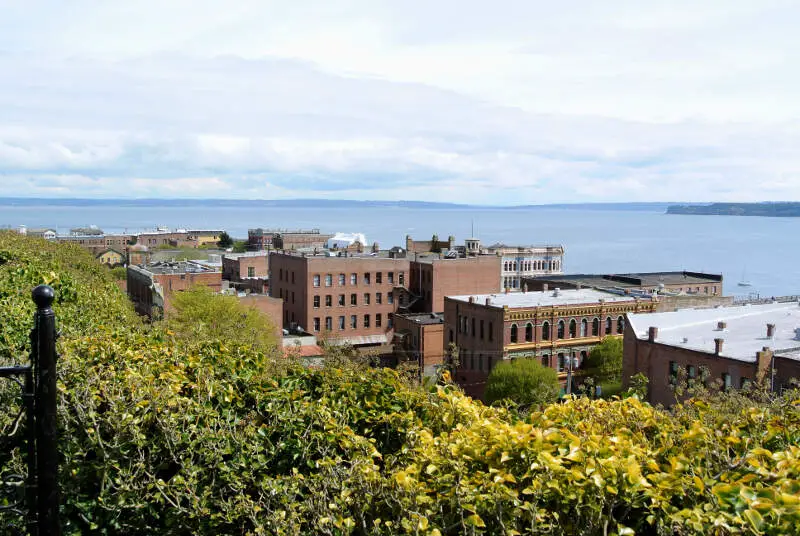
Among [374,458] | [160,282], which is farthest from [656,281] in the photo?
[374,458]

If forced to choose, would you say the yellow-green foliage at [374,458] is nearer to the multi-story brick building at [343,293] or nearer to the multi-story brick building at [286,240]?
the multi-story brick building at [343,293]

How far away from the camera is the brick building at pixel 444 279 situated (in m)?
78.9

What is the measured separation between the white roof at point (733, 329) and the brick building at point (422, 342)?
20310 mm

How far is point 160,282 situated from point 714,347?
47.1 meters

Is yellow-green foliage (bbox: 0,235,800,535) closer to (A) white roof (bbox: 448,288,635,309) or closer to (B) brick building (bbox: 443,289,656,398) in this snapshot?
(B) brick building (bbox: 443,289,656,398)

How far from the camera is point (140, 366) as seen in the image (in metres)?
10.2

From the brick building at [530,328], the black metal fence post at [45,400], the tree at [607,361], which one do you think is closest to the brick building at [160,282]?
the brick building at [530,328]

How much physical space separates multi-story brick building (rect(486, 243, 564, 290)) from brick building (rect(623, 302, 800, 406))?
227 ft

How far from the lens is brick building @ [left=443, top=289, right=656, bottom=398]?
52.6m

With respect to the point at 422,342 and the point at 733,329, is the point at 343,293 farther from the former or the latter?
the point at 733,329

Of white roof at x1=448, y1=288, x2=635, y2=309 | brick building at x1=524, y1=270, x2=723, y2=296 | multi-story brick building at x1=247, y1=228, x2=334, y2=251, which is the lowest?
brick building at x1=524, y1=270, x2=723, y2=296

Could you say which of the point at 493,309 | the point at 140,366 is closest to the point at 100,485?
the point at 140,366

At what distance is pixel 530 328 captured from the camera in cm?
5303

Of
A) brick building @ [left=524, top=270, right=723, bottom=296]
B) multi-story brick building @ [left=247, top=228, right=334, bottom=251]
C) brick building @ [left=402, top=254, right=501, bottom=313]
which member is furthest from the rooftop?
multi-story brick building @ [left=247, top=228, right=334, bottom=251]
